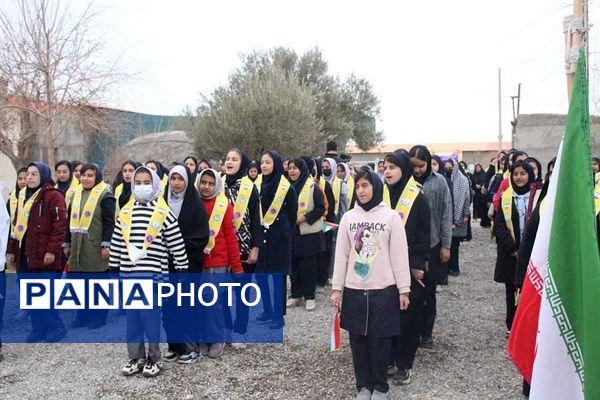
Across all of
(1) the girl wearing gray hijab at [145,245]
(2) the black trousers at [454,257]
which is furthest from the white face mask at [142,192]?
(2) the black trousers at [454,257]

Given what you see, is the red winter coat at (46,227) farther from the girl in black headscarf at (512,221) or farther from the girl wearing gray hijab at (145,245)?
the girl in black headscarf at (512,221)

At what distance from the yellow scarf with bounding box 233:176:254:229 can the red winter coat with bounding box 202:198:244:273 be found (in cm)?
34

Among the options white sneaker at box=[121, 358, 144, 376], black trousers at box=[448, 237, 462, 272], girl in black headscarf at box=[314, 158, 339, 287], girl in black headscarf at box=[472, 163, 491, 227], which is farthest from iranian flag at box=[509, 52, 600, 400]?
girl in black headscarf at box=[472, 163, 491, 227]

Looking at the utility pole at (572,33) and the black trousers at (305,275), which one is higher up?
the utility pole at (572,33)

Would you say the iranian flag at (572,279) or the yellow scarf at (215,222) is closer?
the iranian flag at (572,279)

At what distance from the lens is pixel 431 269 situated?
5.03 metres

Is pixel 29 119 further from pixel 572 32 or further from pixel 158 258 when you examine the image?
pixel 572 32

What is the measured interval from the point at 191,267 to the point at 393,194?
6.43 ft

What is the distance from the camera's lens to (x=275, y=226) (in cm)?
636

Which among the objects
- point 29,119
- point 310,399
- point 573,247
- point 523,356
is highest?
point 29,119

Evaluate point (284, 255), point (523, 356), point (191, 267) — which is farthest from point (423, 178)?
point (523, 356)

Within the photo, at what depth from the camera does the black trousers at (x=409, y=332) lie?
4570 millimetres

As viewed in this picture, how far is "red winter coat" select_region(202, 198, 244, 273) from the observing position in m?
5.28

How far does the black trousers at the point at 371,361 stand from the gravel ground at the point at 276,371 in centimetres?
27
